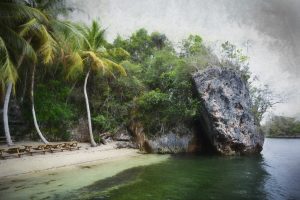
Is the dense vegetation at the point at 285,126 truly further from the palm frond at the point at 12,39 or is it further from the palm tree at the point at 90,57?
the palm frond at the point at 12,39

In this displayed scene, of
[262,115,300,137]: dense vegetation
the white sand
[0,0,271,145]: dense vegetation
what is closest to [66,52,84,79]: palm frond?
[0,0,271,145]: dense vegetation

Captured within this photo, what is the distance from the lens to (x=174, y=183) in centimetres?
1137

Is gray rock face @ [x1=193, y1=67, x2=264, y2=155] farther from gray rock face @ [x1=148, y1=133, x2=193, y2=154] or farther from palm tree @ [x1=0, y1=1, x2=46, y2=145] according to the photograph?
palm tree @ [x1=0, y1=1, x2=46, y2=145]

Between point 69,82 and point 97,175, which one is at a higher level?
point 69,82

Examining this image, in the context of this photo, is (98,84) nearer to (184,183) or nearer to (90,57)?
(90,57)

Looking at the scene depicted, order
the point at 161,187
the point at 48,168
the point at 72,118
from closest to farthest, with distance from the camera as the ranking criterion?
the point at 161,187 < the point at 48,168 < the point at 72,118

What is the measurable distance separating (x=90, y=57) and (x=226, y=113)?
39.8 ft

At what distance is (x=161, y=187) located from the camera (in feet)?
35.0

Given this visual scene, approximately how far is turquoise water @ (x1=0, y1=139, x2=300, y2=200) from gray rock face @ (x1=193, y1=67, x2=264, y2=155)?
511 cm

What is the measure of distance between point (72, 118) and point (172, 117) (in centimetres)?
883

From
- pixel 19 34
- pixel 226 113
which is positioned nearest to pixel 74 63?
pixel 19 34

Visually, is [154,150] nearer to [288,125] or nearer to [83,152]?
[83,152]

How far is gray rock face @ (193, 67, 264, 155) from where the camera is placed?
2094 centimetres

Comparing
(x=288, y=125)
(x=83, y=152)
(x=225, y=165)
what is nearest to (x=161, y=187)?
(x=225, y=165)
